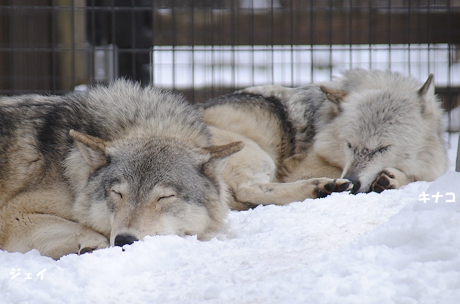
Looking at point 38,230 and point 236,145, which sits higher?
point 236,145

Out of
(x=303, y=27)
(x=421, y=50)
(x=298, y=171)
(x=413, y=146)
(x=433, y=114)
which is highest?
(x=303, y=27)

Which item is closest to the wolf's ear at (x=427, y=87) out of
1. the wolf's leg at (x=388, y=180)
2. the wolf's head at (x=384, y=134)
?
the wolf's head at (x=384, y=134)

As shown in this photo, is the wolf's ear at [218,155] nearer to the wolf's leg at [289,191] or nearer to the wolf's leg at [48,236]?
the wolf's leg at [48,236]

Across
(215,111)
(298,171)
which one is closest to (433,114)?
(298,171)

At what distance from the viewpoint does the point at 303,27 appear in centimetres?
662

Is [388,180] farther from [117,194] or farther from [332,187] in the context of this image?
[117,194]

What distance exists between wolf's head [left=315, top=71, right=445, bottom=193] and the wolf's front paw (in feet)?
0.77

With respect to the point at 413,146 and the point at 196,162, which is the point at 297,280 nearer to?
the point at 196,162

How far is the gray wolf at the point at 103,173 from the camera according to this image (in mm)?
2355

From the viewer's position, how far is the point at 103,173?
253cm

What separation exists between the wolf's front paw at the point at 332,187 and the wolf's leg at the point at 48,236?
5.72 feet

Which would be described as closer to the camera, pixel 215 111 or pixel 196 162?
pixel 196 162

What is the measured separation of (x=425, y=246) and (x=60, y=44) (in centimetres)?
637

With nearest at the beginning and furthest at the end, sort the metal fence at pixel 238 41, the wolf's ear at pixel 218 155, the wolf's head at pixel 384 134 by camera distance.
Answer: the wolf's ear at pixel 218 155, the wolf's head at pixel 384 134, the metal fence at pixel 238 41
